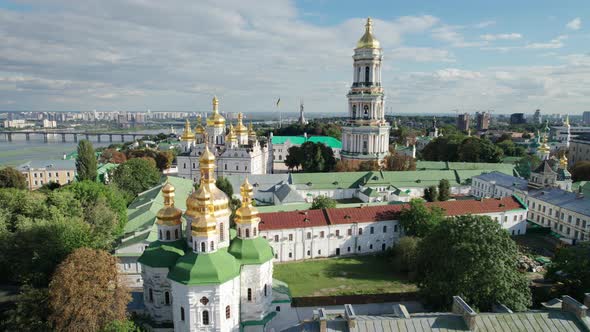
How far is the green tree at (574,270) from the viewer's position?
18.3 m

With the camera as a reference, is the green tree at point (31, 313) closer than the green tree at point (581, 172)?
Yes

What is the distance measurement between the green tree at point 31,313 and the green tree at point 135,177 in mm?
24632

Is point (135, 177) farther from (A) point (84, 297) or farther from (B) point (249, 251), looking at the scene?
(B) point (249, 251)

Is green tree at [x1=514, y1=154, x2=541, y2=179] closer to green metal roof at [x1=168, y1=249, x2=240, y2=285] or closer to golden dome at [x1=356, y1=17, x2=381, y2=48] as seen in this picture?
golden dome at [x1=356, y1=17, x2=381, y2=48]

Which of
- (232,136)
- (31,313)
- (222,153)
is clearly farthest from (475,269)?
(232,136)

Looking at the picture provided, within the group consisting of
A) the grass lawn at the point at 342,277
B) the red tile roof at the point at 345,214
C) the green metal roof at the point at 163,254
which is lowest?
the grass lawn at the point at 342,277

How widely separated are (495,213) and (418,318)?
23.4m

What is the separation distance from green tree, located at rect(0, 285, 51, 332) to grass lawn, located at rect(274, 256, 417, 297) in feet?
41.7

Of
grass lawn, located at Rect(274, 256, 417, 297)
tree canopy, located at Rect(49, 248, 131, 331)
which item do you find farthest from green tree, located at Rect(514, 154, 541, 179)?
tree canopy, located at Rect(49, 248, 131, 331)

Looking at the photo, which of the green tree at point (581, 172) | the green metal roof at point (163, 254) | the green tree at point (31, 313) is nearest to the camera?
the green tree at point (31, 313)

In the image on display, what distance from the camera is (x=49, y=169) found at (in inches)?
2183

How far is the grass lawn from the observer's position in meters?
23.7

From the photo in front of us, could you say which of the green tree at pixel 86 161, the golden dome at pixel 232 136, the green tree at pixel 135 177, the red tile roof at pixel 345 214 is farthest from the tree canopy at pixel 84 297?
the golden dome at pixel 232 136

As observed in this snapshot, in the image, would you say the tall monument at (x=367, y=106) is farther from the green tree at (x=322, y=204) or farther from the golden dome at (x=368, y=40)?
the green tree at (x=322, y=204)
